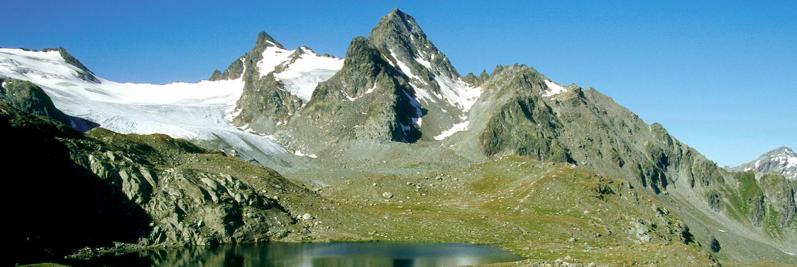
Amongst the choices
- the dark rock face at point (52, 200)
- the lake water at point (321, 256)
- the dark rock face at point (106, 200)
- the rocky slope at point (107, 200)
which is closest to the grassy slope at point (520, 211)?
the lake water at point (321, 256)

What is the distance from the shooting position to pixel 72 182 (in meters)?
102

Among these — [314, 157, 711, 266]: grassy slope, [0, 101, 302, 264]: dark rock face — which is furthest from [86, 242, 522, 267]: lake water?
[314, 157, 711, 266]: grassy slope

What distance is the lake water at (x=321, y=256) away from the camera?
296 feet

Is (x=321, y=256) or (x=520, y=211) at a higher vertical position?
(x=520, y=211)

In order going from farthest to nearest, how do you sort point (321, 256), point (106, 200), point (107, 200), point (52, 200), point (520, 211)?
point (520, 211) < point (107, 200) < point (106, 200) < point (321, 256) < point (52, 200)

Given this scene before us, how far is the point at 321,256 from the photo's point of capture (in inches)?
3875

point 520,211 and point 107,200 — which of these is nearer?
point 107,200

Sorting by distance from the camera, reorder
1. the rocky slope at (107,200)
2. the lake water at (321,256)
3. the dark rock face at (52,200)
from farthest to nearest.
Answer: the rocky slope at (107,200), the lake water at (321,256), the dark rock face at (52,200)

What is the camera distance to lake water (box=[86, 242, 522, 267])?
90250mm

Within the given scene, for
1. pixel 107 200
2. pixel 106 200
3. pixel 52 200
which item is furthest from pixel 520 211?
pixel 52 200

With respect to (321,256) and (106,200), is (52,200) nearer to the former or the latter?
(106,200)

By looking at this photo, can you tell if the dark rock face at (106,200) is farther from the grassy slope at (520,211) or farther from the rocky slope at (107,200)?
the grassy slope at (520,211)

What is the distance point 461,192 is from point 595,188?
1264 inches

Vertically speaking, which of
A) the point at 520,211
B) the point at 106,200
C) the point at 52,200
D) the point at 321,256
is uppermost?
the point at 520,211
